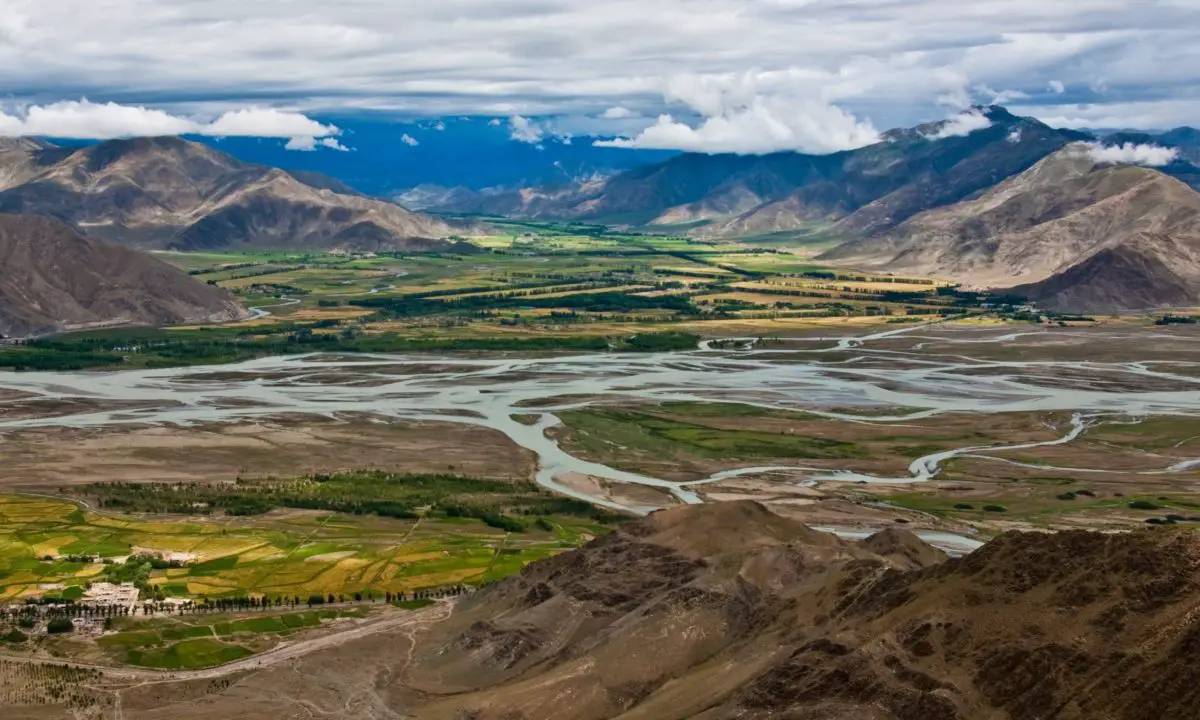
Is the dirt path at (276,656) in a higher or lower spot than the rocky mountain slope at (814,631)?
lower

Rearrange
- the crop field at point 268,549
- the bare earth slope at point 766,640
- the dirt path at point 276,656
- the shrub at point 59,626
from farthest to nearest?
the crop field at point 268,549 → the shrub at point 59,626 → the dirt path at point 276,656 → the bare earth slope at point 766,640

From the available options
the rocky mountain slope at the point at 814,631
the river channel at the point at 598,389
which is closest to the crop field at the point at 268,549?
the rocky mountain slope at the point at 814,631

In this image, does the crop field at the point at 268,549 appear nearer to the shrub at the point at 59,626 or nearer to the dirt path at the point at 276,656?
the shrub at the point at 59,626

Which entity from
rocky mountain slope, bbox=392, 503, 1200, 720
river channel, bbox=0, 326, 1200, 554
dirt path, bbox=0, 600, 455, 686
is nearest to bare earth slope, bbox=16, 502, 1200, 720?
rocky mountain slope, bbox=392, 503, 1200, 720

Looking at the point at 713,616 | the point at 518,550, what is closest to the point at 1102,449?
the point at 518,550

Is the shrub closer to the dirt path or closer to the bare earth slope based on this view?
the dirt path

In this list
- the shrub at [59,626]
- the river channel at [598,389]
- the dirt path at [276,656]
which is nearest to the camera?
the dirt path at [276,656]

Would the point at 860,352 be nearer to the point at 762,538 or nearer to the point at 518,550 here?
the point at 518,550

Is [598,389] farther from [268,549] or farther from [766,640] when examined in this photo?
[766,640]

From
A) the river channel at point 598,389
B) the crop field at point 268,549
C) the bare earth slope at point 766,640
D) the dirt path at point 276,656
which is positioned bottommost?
the river channel at point 598,389
